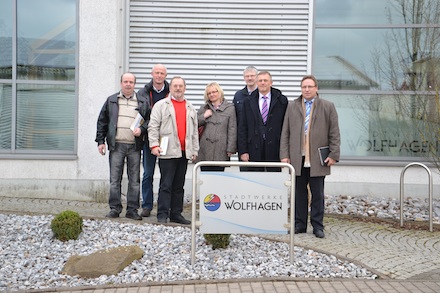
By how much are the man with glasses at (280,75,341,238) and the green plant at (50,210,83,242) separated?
269 centimetres

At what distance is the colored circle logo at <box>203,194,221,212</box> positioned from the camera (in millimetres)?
6906

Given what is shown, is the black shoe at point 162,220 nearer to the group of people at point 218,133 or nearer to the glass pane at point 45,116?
the group of people at point 218,133

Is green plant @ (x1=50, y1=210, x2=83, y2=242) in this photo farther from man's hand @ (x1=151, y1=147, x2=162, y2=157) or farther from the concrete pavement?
man's hand @ (x1=151, y1=147, x2=162, y2=157)

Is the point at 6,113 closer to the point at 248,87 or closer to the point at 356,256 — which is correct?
the point at 248,87

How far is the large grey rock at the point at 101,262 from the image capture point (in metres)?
6.59

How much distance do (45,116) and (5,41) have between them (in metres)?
1.52

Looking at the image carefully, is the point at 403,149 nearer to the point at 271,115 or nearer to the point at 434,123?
the point at 434,123

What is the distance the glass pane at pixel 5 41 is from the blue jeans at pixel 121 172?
12.6 feet

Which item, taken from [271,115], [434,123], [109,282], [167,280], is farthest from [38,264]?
[434,123]

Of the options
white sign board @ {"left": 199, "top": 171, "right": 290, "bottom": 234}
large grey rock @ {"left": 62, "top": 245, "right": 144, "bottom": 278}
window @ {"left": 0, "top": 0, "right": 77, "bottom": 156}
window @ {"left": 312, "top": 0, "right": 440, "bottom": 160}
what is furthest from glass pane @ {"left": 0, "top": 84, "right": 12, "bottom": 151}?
white sign board @ {"left": 199, "top": 171, "right": 290, "bottom": 234}

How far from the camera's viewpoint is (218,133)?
859cm

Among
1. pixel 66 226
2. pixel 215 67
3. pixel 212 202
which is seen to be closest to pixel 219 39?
pixel 215 67

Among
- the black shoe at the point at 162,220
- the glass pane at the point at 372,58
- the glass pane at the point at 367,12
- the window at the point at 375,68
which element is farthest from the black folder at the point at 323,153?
the glass pane at the point at 367,12

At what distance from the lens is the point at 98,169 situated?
11.3 meters
